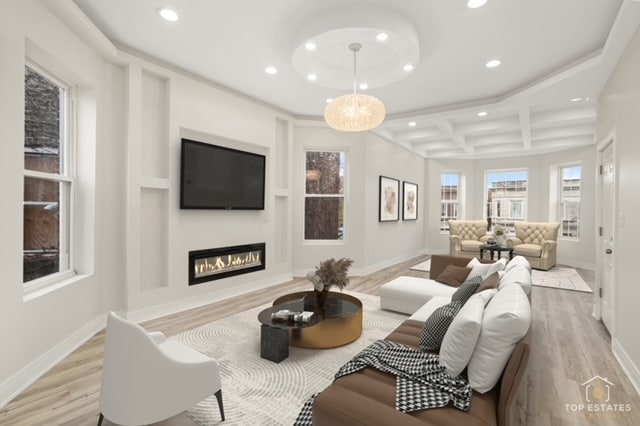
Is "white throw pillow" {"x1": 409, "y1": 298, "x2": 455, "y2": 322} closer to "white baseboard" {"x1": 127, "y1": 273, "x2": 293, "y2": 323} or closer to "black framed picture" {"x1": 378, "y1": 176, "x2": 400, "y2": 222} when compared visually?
"white baseboard" {"x1": 127, "y1": 273, "x2": 293, "y2": 323}

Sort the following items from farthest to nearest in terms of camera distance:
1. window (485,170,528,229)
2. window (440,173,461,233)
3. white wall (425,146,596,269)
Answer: window (440,173,461,233) → window (485,170,528,229) → white wall (425,146,596,269)

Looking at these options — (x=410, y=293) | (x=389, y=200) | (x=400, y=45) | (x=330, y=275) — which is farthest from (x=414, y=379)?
(x=389, y=200)

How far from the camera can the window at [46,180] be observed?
8.81 feet

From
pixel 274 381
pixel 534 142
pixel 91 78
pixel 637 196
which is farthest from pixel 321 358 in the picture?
pixel 534 142

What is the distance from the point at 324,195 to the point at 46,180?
4163 mm

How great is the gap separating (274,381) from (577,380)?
7.88ft

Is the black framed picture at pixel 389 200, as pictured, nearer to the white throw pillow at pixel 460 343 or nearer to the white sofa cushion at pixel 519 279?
the white sofa cushion at pixel 519 279

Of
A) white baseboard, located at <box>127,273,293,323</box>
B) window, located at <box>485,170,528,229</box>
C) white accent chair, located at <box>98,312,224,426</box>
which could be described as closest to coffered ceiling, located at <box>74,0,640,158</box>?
white accent chair, located at <box>98,312,224,426</box>

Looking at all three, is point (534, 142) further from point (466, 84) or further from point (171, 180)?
point (171, 180)

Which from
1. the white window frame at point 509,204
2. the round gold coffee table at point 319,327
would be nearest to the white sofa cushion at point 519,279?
the round gold coffee table at point 319,327

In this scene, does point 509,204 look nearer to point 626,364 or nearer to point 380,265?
point 380,265

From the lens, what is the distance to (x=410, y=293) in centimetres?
386

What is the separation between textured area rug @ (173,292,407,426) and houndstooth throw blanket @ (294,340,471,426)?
0.44 meters

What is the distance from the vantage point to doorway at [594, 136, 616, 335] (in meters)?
3.49
